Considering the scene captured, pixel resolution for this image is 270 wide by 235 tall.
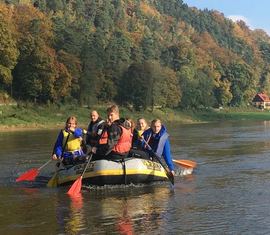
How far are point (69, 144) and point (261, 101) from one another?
151630mm

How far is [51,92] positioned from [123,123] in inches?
2177

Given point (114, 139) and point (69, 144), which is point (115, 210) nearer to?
point (114, 139)

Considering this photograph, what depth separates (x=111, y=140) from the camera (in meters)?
14.2

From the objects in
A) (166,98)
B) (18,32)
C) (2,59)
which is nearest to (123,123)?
(2,59)

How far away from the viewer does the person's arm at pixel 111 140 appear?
1403 centimetres

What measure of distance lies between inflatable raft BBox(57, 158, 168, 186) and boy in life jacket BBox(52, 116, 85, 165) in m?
0.88

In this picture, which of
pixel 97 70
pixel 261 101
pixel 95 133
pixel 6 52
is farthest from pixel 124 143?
pixel 261 101

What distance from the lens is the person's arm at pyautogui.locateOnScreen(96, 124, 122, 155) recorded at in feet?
46.0

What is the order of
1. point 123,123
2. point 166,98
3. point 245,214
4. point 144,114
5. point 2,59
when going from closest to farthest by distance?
point 245,214 → point 123,123 → point 2,59 → point 144,114 → point 166,98

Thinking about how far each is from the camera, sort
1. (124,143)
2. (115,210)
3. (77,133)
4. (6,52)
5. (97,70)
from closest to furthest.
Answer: (115,210) → (124,143) → (77,133) → (6,52) → (97,70)

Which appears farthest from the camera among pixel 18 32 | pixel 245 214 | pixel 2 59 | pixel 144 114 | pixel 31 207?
pixel 144 114

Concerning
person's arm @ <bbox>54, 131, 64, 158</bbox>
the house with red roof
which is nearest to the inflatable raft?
person's arm @ <bbox>54, 131, 64, 158</bbox>

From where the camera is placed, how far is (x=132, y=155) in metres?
14.9

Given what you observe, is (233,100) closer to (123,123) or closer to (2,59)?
(2,59)
